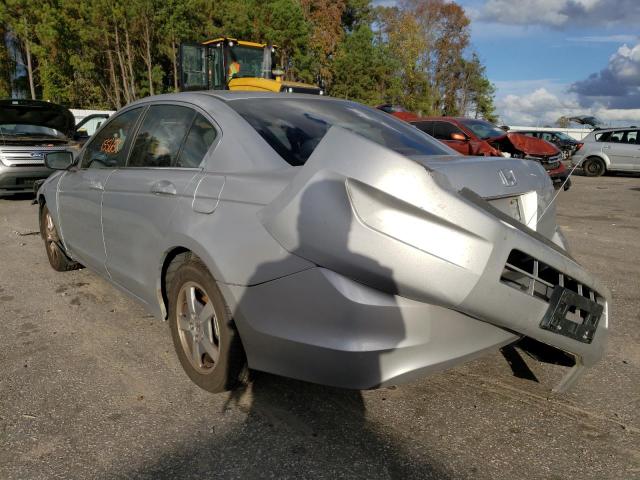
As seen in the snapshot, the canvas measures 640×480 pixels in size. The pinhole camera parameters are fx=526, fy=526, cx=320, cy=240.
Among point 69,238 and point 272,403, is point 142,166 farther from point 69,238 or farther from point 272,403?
point 272,403

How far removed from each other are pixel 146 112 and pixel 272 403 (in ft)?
6.89

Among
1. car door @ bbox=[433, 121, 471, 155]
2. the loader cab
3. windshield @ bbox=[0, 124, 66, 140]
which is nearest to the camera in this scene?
windshield @ bbox=[0, 124, 66, 140]

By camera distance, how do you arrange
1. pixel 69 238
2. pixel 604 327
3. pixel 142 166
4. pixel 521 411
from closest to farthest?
pixel 604 327, pixel 521 411, pixel 142 166, pixel 69 238

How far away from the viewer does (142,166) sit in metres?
3.35

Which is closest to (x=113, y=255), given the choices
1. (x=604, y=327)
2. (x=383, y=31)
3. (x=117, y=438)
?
(x=117, y=438)

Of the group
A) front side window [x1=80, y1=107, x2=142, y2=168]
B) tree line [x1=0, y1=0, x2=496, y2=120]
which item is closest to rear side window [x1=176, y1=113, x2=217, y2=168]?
front side window [x1=80, y1=107, x2=142, y2=168]

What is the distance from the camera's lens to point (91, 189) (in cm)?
383

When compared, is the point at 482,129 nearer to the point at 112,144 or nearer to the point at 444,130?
the point at 444,130

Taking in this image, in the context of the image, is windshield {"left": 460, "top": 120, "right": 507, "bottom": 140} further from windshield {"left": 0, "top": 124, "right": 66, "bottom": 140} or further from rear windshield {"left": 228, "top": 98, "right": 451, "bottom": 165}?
rear windshield {"left": 228, "top": 98, "right": 451, "bottom": 165}

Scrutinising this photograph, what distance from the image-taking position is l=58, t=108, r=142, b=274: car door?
3.70m

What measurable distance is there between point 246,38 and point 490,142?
2928cm

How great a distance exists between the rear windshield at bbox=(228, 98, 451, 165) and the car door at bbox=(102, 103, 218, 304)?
28cm

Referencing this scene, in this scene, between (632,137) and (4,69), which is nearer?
(632,137)

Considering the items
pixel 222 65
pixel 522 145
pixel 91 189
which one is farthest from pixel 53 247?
pixel 522 145
